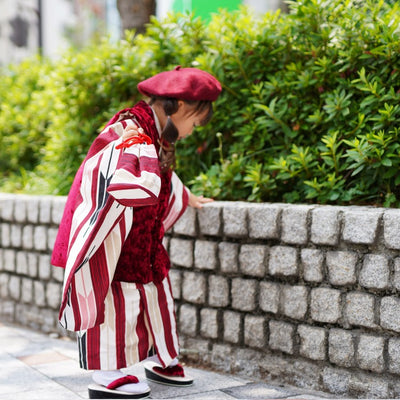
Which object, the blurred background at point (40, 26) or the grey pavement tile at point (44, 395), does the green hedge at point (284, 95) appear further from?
the blurred background at point (40, 26)

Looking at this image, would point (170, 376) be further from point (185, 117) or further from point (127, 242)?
point (185, 117)

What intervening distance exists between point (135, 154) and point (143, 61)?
2567 mm

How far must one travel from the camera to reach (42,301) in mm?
5293

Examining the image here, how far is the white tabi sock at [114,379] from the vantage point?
3255 millimetres

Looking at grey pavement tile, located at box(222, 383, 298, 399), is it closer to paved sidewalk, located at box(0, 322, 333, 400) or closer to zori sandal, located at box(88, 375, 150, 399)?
paved sidewalk, located at box(0, 322, 333, 400)

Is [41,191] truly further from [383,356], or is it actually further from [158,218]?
[383,356]

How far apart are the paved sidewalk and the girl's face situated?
1.40 meters

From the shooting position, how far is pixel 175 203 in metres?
3.74

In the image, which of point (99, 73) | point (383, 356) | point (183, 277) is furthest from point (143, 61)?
point (383, 356)

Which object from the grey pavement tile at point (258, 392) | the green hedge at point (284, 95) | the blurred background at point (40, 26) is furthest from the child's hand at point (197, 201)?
the blurred background at point (40, 26)

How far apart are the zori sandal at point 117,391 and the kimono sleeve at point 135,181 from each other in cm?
97

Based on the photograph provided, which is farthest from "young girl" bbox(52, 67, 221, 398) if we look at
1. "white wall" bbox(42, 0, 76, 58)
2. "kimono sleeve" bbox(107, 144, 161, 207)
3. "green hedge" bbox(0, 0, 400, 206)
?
"white wall" bbox(42, 0, 76, 58)

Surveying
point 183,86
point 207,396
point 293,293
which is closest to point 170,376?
point 207,396

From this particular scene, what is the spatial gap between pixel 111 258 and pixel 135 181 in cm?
51
